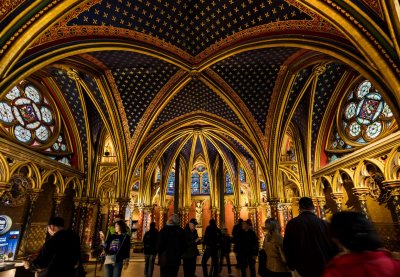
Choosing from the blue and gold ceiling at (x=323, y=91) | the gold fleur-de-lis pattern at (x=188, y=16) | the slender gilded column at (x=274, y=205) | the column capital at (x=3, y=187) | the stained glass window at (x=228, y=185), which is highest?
the gold fleur-de-lis pattern at (x=188, y=16)

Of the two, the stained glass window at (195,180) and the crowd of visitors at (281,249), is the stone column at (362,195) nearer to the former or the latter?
the crowd of visitors at (281,249)

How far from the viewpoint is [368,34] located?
4449 mm

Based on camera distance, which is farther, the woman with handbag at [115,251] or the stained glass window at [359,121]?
the stained glass window at [359,121]

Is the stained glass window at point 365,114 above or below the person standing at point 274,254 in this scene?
above

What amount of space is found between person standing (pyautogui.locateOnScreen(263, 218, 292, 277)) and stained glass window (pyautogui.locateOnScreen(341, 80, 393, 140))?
20.5 feet

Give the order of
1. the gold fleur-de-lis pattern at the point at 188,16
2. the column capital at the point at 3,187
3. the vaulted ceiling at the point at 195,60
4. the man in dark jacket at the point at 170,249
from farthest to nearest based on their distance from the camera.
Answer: the column capital at the point at 3,187 < the gold fleur-de-lis pattern at the point at 188,16 < the vaulted ceiling at the point at 195,60 < the man in dark jacket at the point at 170,249

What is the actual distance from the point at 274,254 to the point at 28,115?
9387 mm

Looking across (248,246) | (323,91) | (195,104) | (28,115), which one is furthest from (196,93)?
(248,246)

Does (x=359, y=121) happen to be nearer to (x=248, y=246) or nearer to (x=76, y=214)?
(x=248, y=246)

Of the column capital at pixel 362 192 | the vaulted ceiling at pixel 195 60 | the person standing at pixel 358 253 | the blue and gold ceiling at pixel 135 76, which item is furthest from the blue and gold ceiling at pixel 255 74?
the person standing at pixel 358 253

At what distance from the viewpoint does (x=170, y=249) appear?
3711 millimetres

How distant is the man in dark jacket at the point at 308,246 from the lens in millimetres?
2305

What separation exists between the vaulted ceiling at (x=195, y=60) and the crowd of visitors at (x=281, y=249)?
350 centimetres

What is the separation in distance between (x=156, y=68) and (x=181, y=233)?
671cm
